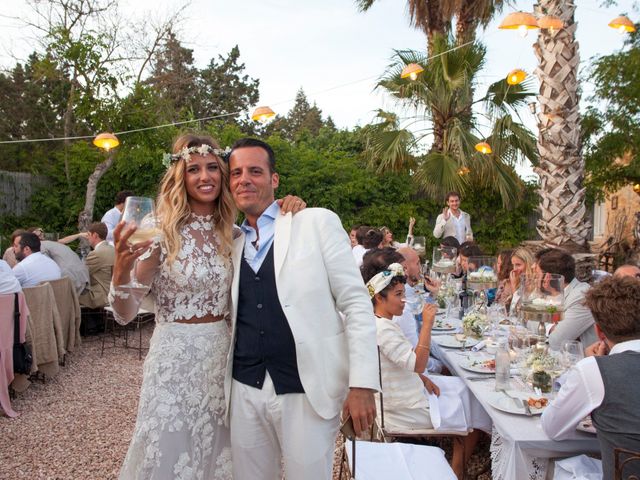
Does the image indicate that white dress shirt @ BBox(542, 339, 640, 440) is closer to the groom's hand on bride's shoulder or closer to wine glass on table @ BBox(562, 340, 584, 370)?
wine glass on table @ BBox(562, 340, 584, 370)

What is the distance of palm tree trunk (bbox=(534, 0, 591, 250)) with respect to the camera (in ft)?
23.3

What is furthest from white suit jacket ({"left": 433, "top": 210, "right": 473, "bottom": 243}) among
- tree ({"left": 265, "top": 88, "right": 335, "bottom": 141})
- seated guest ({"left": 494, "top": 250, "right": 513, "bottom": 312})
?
tree ({"left": 265, "top": 88, "right": 335, "bottom": 141})

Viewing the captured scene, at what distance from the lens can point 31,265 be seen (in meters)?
6.29

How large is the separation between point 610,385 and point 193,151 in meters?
1.95

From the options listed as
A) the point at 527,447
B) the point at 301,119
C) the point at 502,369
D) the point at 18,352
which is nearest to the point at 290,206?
the point at 527,447

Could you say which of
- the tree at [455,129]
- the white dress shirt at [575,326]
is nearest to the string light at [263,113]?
the tree at [455,129]

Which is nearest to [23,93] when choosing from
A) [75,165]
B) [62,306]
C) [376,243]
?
[75,165]

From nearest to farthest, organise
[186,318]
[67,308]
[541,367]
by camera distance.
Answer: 1. [186,318]
2. [541,367]
3. [67,308]

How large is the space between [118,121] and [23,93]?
13115mm

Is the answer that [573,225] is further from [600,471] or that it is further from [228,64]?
[228,64]

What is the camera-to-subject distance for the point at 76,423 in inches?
189

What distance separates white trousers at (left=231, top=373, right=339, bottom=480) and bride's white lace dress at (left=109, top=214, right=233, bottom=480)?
0.53 ft

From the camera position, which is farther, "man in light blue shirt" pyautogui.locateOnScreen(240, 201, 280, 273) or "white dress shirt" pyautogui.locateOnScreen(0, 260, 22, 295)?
"white dress shirt" pyautogui.locateOnScreen(0, 260, 22, 295)

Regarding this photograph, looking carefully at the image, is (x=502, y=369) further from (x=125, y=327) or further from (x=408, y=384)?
(x=125, y=327)
